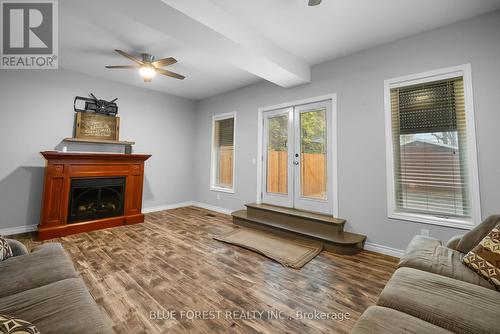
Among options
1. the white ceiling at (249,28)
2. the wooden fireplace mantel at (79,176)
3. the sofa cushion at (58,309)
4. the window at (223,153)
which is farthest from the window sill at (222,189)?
the sofa cushion at (58,309)

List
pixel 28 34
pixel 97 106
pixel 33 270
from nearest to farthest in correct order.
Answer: pixel 33 270, pixel 28 34, pixel 97 106

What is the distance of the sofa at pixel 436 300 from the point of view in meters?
0.97

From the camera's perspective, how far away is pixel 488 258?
146 cm

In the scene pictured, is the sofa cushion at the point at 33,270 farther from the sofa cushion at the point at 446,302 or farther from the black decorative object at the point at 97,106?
the black decorative object at the point at 97,106

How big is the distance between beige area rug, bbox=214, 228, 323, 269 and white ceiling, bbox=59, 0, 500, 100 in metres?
2.66

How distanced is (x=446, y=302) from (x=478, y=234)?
3.40 feet

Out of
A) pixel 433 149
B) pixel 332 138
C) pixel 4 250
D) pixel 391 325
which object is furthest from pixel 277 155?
pixel 4 250

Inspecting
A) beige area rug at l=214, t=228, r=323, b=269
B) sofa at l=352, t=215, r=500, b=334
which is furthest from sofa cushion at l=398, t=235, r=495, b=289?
beige area rug at l=214, t=228, r=323, b=269

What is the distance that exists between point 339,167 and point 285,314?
2321 millimetres

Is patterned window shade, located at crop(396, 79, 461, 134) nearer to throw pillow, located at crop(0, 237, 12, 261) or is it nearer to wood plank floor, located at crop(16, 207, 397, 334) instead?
wood plank floor, located at crop(16, 207, 397, 334)

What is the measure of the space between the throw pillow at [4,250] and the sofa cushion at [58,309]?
0.59 m

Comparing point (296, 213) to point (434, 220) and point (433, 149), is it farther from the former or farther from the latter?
point (433, 149)

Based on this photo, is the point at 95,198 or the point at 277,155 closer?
the point at 95,198

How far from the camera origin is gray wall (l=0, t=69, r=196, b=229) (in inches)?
135
